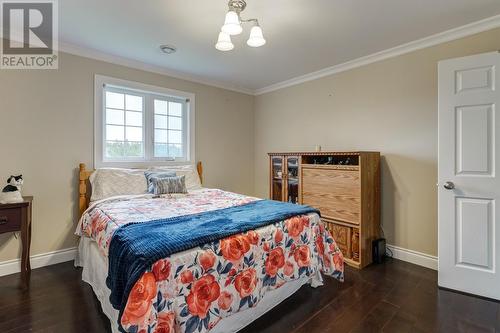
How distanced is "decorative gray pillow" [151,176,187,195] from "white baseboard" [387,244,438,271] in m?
2.64

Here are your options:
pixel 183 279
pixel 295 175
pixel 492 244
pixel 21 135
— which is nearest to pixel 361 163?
pixel 295 175

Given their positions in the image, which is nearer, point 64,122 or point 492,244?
point 492,244

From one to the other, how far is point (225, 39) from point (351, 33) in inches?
56.5

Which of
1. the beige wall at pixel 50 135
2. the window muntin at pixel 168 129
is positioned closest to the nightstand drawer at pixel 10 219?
the beige wall at pixel 50 135

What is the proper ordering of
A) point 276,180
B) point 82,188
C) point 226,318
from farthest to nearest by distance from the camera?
point 276,180 → point 82,188 → point 226,318

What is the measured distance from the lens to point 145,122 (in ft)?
11.6

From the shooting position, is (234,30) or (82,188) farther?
(82,188)

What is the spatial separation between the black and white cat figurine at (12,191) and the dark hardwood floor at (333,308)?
801mm

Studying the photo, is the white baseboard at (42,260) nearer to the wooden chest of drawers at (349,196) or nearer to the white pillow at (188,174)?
the white pillow at (188,174)

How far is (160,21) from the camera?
2.38 meters

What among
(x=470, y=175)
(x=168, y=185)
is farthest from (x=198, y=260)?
(x=470, y=175)

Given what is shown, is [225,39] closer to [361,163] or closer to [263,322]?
[361,163]

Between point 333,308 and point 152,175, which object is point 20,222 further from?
point 333,308

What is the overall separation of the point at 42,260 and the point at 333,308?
305 cm
